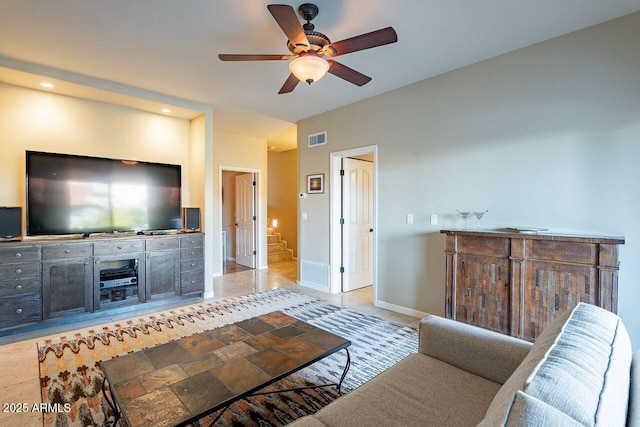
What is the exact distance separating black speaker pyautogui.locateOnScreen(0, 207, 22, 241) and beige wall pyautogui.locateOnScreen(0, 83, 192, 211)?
1.31 ft

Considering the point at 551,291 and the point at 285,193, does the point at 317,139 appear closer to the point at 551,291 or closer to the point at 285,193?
the point at 285,193

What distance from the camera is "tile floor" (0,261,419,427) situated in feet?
6.41

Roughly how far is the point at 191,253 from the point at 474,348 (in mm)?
3789

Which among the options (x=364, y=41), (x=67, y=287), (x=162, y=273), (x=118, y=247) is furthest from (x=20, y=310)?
(x=364, y=41)

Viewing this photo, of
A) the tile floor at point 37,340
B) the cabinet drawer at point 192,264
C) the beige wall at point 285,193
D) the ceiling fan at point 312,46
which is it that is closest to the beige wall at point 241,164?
the tile floor at point 37,340

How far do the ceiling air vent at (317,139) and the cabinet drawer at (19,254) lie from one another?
371cm

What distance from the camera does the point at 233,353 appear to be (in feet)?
5.93

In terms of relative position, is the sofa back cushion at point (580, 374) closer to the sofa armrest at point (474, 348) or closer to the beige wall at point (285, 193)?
the sofa armrest at point (474, 348)

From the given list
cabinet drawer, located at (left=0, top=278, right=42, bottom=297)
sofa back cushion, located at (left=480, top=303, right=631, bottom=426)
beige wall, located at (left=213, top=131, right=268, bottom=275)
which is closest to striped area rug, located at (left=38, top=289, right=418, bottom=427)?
cabinet drawer, located at (left=0, top=278, right=42, bottom=297)

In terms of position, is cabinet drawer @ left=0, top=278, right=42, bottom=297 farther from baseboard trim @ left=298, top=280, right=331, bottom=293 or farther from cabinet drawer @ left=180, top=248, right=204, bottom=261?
baseboard trim @ left=298, top=280, right=331, bottom=293

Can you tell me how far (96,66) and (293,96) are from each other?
221cm

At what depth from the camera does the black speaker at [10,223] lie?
122 inches

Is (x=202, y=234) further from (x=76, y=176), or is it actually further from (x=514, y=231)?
(x=514, y=231)

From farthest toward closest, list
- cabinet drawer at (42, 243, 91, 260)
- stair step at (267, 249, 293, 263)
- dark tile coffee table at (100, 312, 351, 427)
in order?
stair step at (267, 249, 293, 263) → cabinet drawer at (42, 243, 91, 260) → dark tile coffee table at (100, 312, 351, 427)
